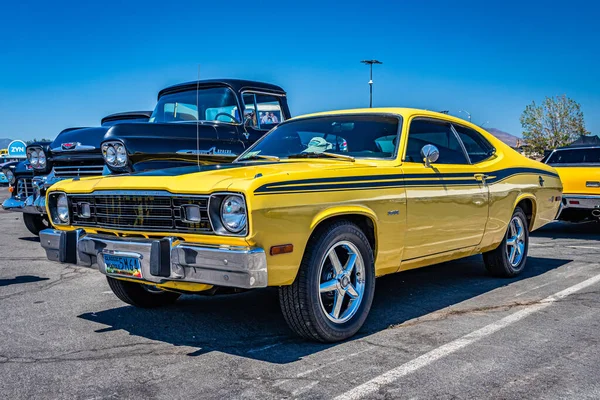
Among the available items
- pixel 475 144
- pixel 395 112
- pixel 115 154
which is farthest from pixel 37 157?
pixel 475 144

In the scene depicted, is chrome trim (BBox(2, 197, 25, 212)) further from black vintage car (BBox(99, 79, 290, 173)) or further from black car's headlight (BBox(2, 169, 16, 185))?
black vintage car (BBox(99, 79, 290, 173))

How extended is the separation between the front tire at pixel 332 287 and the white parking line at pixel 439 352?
0.58 meters

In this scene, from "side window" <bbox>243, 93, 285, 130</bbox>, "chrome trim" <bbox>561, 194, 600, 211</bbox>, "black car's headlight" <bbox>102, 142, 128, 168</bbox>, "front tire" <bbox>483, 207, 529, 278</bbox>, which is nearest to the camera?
"front tire" <bbox>483, 207, 529, 278</bbox>

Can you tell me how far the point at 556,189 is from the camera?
7020 mm

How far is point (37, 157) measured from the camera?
29.7 feet

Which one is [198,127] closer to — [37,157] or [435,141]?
[37,157]

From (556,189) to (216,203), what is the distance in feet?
15.7

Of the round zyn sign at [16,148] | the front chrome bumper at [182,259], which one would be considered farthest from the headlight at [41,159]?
the round zyn sign at [16,148]

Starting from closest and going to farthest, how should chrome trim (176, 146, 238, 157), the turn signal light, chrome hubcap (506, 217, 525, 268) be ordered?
1. the turn signal light
2. chrome hubcap (506, 217, 525, 268)
3. chrome trim (176, 146, 238, 157)

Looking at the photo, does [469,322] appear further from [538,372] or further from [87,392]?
[87,392]

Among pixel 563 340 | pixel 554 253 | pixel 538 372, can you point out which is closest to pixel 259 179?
pixel 538 372

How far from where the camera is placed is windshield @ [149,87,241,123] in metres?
8.06

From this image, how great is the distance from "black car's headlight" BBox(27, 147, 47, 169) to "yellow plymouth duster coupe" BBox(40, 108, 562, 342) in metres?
4.65

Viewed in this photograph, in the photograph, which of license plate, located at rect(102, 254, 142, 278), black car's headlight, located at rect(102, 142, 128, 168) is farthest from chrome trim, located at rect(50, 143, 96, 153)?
license plate, located at rect(102, 254, 142, 278)
